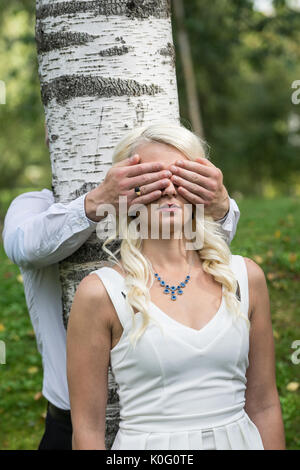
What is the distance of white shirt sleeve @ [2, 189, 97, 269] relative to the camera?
2291 mm

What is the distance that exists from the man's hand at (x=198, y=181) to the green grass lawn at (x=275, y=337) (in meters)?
1.14

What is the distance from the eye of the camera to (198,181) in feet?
7.04

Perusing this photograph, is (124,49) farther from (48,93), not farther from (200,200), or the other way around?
(200,200)

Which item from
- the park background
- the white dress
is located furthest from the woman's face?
the park background

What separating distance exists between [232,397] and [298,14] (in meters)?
13.2

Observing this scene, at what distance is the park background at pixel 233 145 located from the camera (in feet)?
15.4

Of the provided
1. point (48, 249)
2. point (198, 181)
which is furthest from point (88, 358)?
point (198, 181)

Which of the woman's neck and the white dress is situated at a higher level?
the woman's neck

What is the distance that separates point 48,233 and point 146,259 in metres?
0.42

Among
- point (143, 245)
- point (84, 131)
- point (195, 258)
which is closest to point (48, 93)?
point (84, 131)

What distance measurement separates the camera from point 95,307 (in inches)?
80.5

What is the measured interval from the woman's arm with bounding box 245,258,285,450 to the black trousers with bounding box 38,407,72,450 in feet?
3.01

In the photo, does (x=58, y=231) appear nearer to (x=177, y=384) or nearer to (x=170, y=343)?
(x=170, y=343)

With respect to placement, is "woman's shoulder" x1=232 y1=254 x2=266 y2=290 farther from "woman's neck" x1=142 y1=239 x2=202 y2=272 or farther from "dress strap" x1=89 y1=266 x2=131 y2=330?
"dress strap" x1=89 y1=266 x2=131 y2=330
